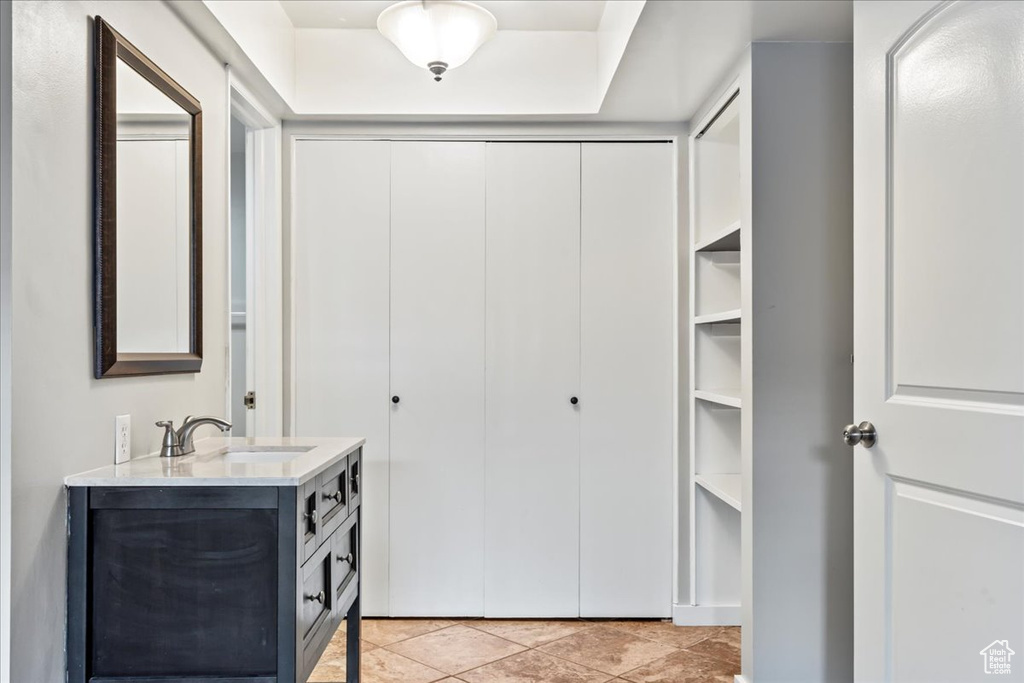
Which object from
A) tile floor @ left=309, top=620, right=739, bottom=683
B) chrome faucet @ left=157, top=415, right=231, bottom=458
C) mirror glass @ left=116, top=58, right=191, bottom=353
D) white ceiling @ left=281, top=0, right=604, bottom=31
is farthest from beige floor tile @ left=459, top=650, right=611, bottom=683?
white ceiling @ left=281, top=0, right=604, bottom=31

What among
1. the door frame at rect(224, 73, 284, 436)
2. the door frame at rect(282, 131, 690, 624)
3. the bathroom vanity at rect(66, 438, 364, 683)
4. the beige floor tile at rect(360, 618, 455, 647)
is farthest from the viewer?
the door frame at rect(282, 131, 690, 624)

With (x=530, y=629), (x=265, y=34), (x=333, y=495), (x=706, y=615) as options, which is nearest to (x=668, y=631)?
(x=706, y=615)

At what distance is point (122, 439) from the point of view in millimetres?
1807

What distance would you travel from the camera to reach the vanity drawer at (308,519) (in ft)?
5.37

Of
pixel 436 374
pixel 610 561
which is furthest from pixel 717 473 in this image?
pixel 436 374

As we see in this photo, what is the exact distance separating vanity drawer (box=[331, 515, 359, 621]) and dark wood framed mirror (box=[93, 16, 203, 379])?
68 centimetres

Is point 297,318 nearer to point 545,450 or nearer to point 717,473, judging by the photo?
point 545,450

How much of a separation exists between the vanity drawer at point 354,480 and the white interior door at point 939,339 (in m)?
1.43

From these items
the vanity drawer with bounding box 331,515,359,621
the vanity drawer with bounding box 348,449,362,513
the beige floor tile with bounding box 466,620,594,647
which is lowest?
the beige floor tile with bounding box 466,620,594,647

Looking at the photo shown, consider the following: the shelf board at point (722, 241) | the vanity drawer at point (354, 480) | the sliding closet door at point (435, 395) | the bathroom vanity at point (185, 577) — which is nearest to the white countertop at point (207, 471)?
the bathroom vanity at point (185, 577)

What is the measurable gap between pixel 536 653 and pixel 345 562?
3.24 ft

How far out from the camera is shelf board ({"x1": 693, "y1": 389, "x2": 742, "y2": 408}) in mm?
2551

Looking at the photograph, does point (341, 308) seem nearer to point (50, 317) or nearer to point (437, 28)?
point (437, 28)

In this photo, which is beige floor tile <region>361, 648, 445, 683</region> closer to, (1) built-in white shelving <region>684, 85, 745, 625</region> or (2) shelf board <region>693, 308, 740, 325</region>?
(1) built-in white shelving <region>684, 85, 745, 625</region>
